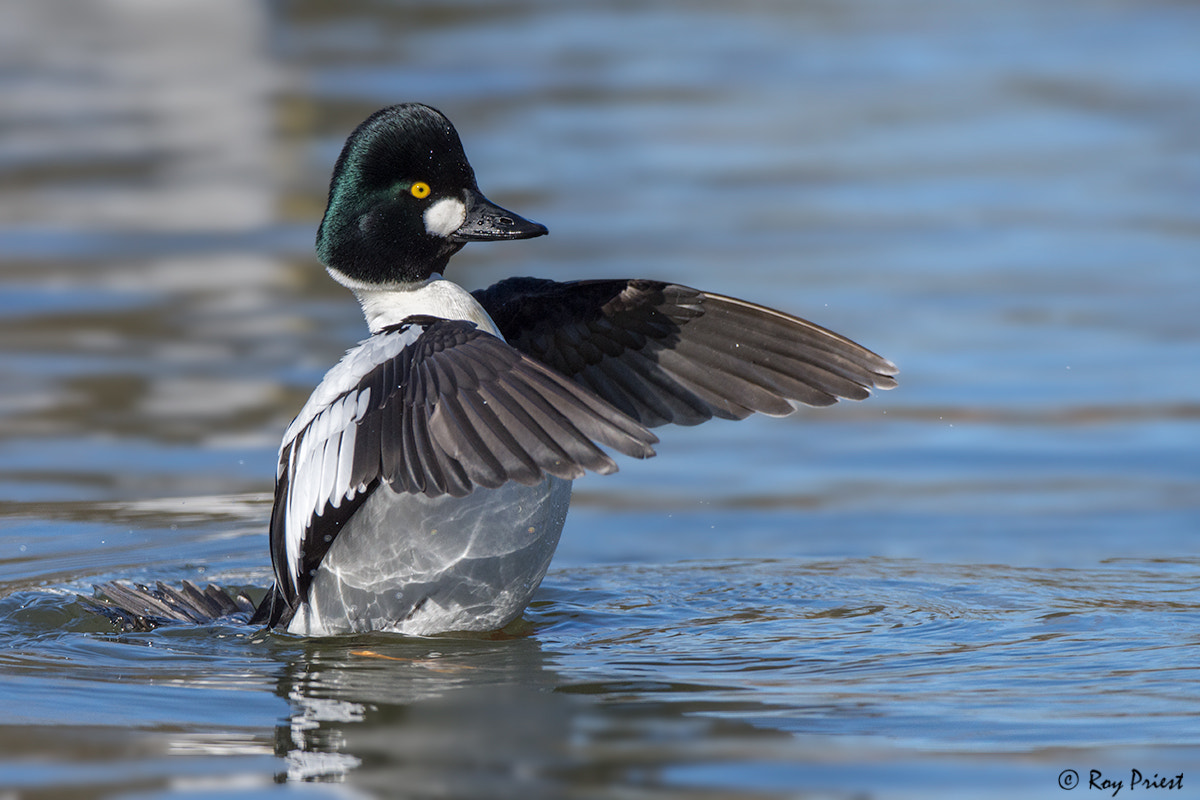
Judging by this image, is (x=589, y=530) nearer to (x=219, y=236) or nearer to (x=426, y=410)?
(x=426, y=410)

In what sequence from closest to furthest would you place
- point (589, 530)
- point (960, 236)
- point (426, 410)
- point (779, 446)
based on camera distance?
point (426, 410), point (589, 530), point (779, 446), point (960, 236)

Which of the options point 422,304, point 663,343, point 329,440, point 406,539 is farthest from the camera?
point 663,343

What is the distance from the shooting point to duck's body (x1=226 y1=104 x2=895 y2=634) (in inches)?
181

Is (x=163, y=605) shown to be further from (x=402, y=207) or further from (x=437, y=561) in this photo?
(x=402, y=207)

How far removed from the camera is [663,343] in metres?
6.11

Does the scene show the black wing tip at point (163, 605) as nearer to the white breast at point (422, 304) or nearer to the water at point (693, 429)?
the water at point (693, 429)

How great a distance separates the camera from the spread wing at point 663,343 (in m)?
5.91

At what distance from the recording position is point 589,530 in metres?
7.03

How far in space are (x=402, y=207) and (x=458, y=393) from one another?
46.3 inches

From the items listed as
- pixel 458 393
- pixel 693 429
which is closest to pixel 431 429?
pixel 458 393

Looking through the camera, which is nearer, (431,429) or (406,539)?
(431,429)

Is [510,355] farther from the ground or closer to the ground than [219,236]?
closer to the ground

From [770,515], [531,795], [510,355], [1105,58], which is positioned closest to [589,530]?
[770,515]

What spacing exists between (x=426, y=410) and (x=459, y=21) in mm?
15477
